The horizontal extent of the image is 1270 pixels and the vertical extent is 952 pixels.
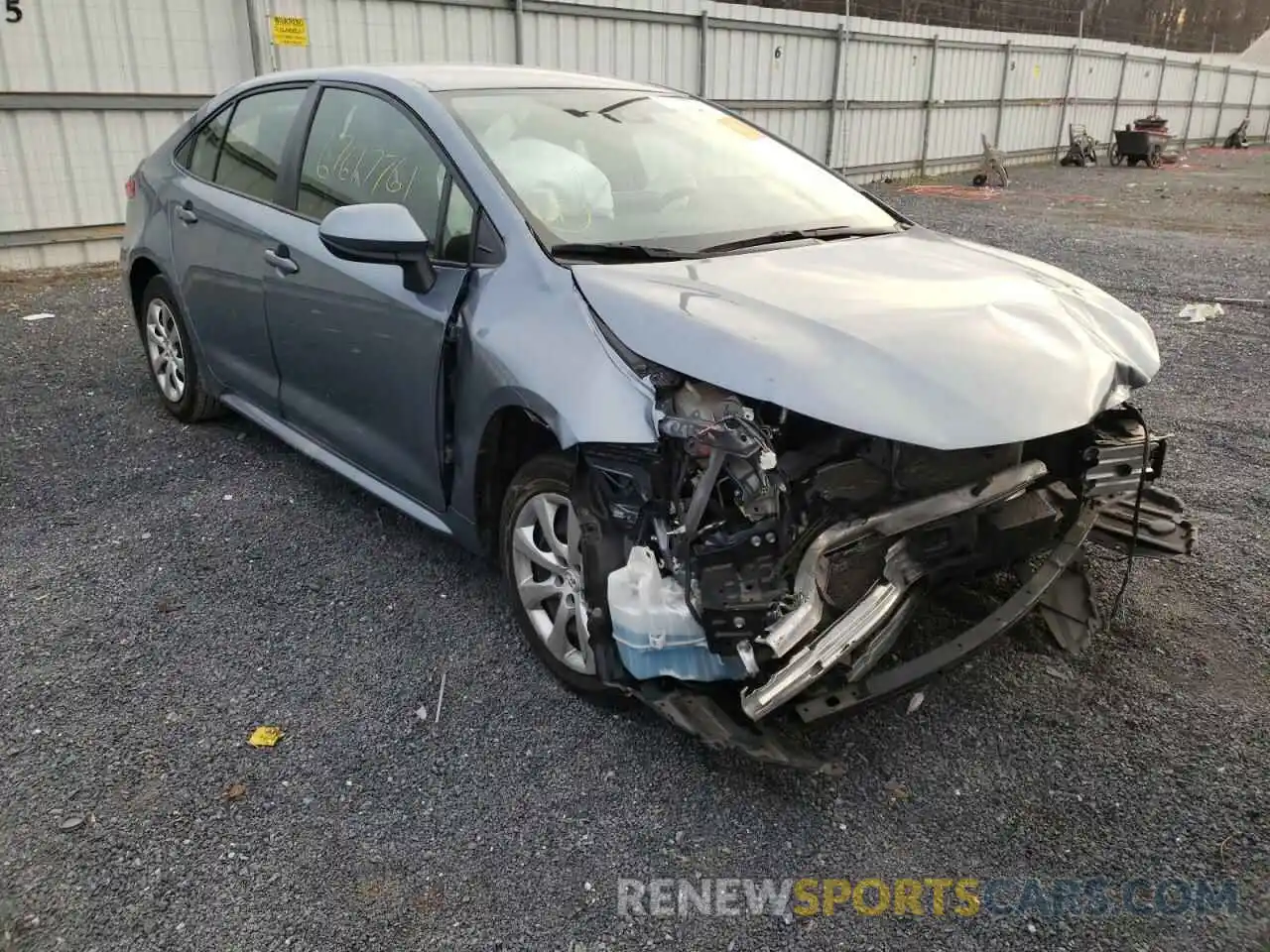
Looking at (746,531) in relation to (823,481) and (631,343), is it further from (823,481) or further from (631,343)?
(631,343)

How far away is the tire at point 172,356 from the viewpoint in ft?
15.5

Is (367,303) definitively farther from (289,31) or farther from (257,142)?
(289,31)

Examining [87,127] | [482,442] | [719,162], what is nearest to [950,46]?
[87,127]

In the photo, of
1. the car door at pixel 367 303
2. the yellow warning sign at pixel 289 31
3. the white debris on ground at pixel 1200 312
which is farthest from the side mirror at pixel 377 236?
the yellow warning sign at pixel 289 31

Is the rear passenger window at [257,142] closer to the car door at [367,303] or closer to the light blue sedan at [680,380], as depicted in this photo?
the light blue sedan at [680,380]

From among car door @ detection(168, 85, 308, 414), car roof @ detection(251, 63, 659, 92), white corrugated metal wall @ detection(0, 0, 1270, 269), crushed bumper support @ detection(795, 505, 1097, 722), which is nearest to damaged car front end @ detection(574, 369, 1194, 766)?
crushed bumper support @ detection(795, 505, 1097, 722)

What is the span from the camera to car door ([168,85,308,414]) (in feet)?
12.9

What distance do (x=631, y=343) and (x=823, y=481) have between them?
575 mm

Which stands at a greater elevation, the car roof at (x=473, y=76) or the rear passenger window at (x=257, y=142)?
the car roof at (x=473, y=76)

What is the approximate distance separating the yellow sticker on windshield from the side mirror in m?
1.48

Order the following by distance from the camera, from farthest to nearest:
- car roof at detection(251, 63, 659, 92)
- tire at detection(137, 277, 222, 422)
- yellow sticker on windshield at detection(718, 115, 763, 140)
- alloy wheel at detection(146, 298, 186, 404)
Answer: alloy wheel at detection(146, 298, 186, 404) → tire at detection(137, 277, 222, 422) → yellow sticker on windshield at detection(718, 115, 763, 140) → car roof at detection(251, 63, 659, 92)

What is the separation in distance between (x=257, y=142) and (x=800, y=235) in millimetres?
2328

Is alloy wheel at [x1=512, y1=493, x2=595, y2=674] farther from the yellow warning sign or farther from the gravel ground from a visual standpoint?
the yellow warning sign

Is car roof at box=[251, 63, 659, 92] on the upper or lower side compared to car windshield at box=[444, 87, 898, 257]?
upper
